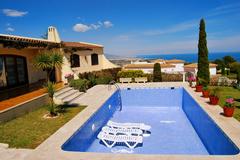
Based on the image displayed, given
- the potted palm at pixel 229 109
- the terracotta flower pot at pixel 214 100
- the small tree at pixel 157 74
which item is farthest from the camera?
the small tree at pixel 157 74

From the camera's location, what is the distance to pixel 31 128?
10.4 meters

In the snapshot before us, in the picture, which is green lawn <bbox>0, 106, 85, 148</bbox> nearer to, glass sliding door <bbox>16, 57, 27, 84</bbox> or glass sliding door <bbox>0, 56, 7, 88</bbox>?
glass sliding door <bbox>0, 56, 7, 88</bbox>

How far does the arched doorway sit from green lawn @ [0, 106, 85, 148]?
481 cm

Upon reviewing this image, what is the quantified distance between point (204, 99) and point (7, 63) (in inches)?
548

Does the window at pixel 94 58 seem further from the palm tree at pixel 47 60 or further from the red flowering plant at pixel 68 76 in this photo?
the palm tree at pixel 47 60

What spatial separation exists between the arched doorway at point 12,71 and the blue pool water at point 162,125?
7360mm

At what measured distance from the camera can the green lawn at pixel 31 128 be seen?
8711mm

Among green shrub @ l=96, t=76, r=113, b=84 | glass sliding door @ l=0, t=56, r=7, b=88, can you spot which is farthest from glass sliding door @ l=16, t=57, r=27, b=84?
green shrub @ l=96, t=76, r=113, b=84

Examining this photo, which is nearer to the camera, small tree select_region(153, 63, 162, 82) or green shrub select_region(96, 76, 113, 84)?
green shrub select_region(96, 76, 113, 84)

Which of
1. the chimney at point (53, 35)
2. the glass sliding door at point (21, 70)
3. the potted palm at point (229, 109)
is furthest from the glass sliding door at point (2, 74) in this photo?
the potted palm at point (229, 109)

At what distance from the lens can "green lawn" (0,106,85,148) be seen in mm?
8711

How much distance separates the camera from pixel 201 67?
2166 centimetres

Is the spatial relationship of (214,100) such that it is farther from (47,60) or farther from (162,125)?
(47,60)

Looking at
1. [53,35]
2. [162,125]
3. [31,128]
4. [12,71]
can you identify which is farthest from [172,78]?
[31,128]
